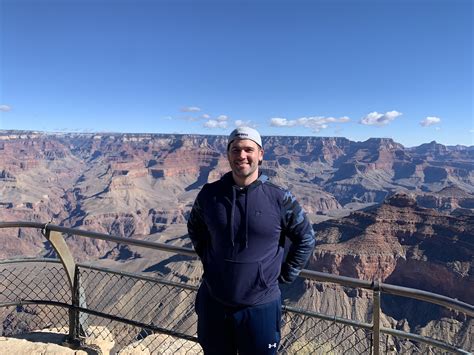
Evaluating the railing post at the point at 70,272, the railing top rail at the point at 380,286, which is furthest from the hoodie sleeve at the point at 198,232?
the railing post at the point at 70,272

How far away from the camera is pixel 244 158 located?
3.89m

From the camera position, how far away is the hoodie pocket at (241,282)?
378cm

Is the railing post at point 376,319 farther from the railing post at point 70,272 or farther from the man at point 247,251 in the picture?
the railing post at point 70,272

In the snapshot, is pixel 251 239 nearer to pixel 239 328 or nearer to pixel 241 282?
pixel 241 282

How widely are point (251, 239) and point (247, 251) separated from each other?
0.13 m

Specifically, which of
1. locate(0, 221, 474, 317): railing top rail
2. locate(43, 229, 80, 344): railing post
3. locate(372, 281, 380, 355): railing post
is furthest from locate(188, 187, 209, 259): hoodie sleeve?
locate(43, 229, 80, 344): railing post

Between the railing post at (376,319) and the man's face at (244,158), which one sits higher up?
the man's face at (244,158)

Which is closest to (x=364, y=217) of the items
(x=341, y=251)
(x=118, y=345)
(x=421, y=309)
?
(x=341, y=251)

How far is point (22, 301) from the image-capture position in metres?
6.68

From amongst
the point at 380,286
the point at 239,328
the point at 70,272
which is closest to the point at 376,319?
the point at 380,286

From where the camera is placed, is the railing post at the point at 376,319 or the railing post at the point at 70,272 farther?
the railing post at the point at 70,272

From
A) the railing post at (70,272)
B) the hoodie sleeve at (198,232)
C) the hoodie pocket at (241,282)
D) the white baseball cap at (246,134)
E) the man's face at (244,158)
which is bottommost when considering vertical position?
the railing post at (70,272)

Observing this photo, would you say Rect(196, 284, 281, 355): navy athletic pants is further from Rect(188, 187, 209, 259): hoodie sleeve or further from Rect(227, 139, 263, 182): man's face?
Rect(227, 139, 263, 182): man's face

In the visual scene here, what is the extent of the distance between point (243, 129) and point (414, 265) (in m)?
84.4
